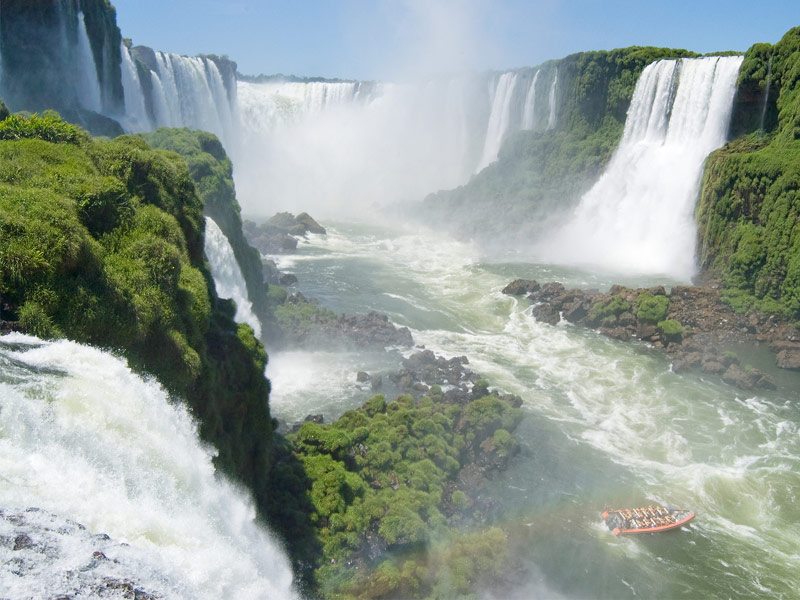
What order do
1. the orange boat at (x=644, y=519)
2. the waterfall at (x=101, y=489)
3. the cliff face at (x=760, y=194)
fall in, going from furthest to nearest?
the cliff face at (x=760, y=194)
the orange boat at (x=644, y=519)
the waterfall at (x=101, y=489)

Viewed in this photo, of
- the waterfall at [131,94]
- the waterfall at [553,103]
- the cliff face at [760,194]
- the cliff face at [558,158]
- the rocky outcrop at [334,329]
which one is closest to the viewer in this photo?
the rocky outcrop at [334,329]

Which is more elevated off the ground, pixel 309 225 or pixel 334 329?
pixel 309 225

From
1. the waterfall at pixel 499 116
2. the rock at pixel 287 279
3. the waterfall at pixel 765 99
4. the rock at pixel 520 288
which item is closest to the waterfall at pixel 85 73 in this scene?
the rock at pixel 287 279

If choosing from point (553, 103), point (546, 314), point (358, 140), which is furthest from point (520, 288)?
point (358, 140)

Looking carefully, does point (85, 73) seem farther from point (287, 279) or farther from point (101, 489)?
point (101, 489)

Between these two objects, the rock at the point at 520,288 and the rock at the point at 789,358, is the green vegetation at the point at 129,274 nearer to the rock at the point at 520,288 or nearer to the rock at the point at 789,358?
the rock at the point at 520,288

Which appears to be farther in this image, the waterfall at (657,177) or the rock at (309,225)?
the rock at (309,225)
